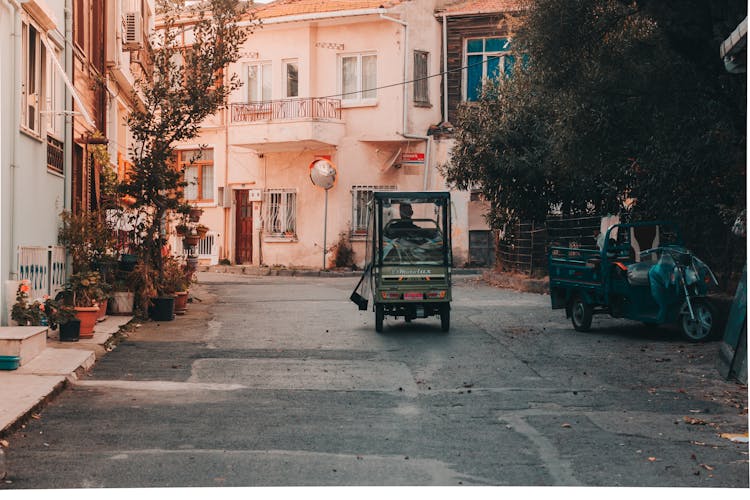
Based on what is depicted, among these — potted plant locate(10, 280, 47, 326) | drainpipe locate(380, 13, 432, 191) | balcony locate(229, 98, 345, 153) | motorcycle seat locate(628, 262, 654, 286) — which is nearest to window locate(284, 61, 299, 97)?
balcony locate(229, 98, 345, 153)

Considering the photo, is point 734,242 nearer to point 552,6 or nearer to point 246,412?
point 552,6

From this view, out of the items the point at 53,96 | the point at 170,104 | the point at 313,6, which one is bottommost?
the point at 53,96

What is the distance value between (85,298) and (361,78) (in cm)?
2027

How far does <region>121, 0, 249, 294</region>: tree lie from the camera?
16047 mm

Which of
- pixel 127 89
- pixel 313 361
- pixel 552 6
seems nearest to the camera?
pixel 313 361

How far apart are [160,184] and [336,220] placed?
16323mm

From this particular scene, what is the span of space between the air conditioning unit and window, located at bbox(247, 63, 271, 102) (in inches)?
493

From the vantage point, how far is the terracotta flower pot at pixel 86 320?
1271 cm

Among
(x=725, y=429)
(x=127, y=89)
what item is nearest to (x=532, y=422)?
(x=725, y=429)

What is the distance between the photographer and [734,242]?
48.0 feet

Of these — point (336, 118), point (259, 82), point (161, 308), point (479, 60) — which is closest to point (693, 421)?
point (161, 308)

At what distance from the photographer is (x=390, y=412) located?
8.50 meters

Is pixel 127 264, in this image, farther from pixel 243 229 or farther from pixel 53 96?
pixel 243 229

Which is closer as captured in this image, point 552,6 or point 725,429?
point 725,429
